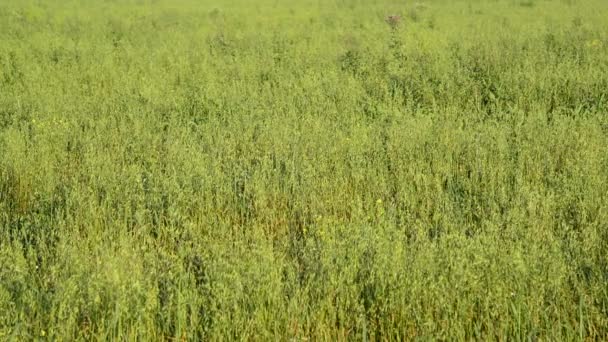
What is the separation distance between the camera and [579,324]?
2773 millimetres

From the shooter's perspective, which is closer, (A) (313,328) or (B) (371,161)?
(A) (313,328)

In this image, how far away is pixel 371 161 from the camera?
16.1 feet

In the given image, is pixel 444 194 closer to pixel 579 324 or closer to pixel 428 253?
pixel 428 253

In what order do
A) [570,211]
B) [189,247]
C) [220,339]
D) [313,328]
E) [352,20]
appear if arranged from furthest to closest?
[352,20] → [570,211] → [189,247] → [313,328] → [220,339]

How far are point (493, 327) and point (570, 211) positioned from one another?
59.4 inches

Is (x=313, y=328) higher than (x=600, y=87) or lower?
lower

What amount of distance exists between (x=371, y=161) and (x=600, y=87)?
3.46 metres

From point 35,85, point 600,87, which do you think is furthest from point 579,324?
point 35,85

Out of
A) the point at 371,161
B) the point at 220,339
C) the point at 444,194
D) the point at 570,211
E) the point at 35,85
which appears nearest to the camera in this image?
the point at 220,339

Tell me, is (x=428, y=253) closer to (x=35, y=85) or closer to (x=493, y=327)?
(x=493, y=327)

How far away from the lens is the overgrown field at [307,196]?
112 inches

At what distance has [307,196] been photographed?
433cm

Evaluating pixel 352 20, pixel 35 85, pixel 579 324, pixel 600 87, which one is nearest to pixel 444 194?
pixel 579 324

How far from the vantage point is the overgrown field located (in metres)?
2.85
